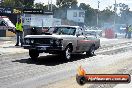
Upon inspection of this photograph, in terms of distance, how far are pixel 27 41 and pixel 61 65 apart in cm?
201

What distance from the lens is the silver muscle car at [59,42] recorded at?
47.1 ft

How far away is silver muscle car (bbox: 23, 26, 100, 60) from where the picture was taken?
14.3 meters

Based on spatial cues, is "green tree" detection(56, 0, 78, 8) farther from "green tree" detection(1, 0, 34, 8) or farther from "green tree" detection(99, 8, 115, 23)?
"green tree" detection(99, 8, 115, 23)

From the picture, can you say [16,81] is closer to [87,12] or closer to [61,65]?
[61,65]

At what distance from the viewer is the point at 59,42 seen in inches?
564

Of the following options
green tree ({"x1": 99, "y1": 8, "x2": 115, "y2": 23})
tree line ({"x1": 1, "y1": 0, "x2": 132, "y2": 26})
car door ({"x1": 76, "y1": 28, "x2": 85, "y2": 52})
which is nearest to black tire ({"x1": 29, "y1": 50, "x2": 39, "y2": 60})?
car door ({"x1": 76, "y1": 28, "x2": 85, "y2": 52})

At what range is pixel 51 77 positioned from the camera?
1059cm

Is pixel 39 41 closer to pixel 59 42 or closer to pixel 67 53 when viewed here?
pixel 59 42

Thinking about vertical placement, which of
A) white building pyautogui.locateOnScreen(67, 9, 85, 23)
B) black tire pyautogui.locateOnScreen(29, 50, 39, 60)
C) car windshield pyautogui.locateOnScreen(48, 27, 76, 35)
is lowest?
black tire pyautogui.locateOnScreen(29, 50, 39, 60)

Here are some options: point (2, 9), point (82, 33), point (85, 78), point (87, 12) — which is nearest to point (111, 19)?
point (87, 12)

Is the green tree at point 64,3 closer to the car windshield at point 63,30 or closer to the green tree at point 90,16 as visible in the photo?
the green tree at point 90,16

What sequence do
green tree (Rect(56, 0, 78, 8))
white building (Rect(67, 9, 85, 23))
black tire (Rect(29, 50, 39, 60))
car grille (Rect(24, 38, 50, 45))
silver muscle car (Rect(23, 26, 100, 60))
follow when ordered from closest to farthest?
silver muscle car (Rect(23, 26, 100, 60)), car grille (Rect(24, 38, 50, 45)), black tire (Rect(29, 50, 39, 60)), white building (Rect(67, 9, 85, 23)), green tree (Rect(56, 0, 78, 8))

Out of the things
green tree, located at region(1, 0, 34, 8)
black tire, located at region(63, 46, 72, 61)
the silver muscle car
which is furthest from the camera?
green tree, located at region(1, 0, 34, 8)

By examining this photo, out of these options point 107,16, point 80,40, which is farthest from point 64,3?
point 80,40
